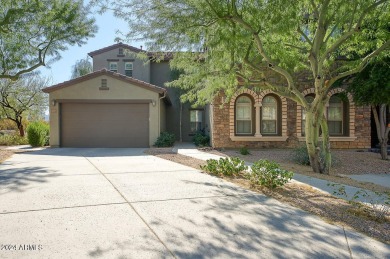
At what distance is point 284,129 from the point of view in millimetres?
15438

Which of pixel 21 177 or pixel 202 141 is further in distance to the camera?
pixel 202 141

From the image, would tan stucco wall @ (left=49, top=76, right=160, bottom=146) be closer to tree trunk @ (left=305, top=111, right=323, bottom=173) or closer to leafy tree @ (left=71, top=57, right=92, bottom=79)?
tree trunk @ (left=305, top=111, right=323, bottom=173)

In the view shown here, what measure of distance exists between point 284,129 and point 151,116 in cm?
710

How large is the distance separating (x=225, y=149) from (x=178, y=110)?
311 inches

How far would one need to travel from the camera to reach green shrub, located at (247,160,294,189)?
6.34 m

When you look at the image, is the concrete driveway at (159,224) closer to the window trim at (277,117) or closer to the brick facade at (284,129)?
the brick facade at (284,129)

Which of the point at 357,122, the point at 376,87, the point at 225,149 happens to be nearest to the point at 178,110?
the point at 225,149

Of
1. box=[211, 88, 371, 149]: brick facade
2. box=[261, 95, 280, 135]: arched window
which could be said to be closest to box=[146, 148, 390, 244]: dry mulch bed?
box=[211, 88, 371, 149]: brick facade

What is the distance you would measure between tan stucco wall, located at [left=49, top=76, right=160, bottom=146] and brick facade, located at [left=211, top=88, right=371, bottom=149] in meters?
3.39

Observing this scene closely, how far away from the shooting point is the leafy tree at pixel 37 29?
11.6m

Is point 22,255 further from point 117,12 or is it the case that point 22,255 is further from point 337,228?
point 117,12

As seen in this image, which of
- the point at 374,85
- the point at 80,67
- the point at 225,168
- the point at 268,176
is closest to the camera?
the point at 268,176

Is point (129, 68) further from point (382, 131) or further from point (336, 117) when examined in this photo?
point (382, 131)

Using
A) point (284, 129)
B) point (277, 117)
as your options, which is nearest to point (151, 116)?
point (277, 117)
